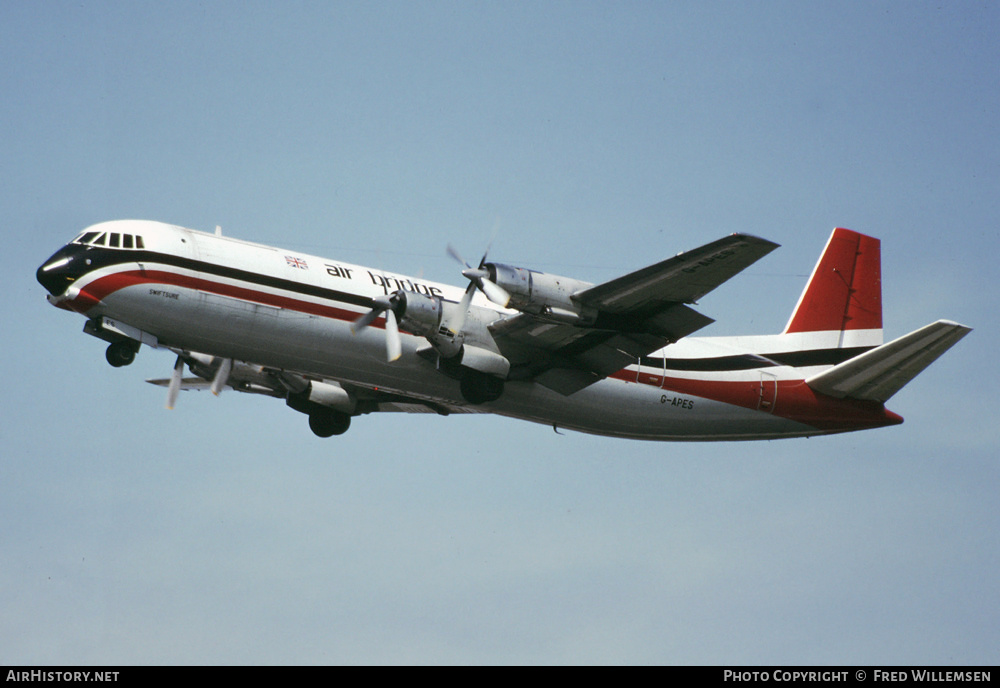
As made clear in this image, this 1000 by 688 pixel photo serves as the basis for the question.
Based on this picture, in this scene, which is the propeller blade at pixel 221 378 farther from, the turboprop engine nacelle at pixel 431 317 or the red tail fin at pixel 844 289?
the red tail fin at pixel 844 289

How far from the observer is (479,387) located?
2588 cm

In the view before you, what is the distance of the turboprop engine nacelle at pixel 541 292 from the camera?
23406 mm

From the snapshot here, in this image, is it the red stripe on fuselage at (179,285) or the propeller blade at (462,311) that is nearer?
the red stripe on fuselage at (179,285)

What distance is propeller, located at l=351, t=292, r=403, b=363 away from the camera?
2422cm

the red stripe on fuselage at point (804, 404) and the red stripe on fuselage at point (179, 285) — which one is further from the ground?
the red stripe on fuselage at point (179, 285)

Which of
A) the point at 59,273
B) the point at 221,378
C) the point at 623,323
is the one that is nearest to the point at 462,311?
the point at 623,323

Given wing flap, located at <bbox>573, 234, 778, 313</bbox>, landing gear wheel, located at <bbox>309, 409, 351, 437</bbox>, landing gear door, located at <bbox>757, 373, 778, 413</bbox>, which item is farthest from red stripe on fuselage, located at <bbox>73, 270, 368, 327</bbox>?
landing gear door, located at <bbox>757, 373, 778, 413</bbox>

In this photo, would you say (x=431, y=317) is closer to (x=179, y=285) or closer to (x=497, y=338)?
(x=497, y=338)

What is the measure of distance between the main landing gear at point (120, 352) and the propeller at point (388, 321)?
5214 millimetres

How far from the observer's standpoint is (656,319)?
24.6m

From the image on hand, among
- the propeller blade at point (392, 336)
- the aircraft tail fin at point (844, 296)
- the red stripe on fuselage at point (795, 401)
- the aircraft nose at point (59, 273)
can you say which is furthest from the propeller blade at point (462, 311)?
the aircraft tail fin at point (844, 296)
